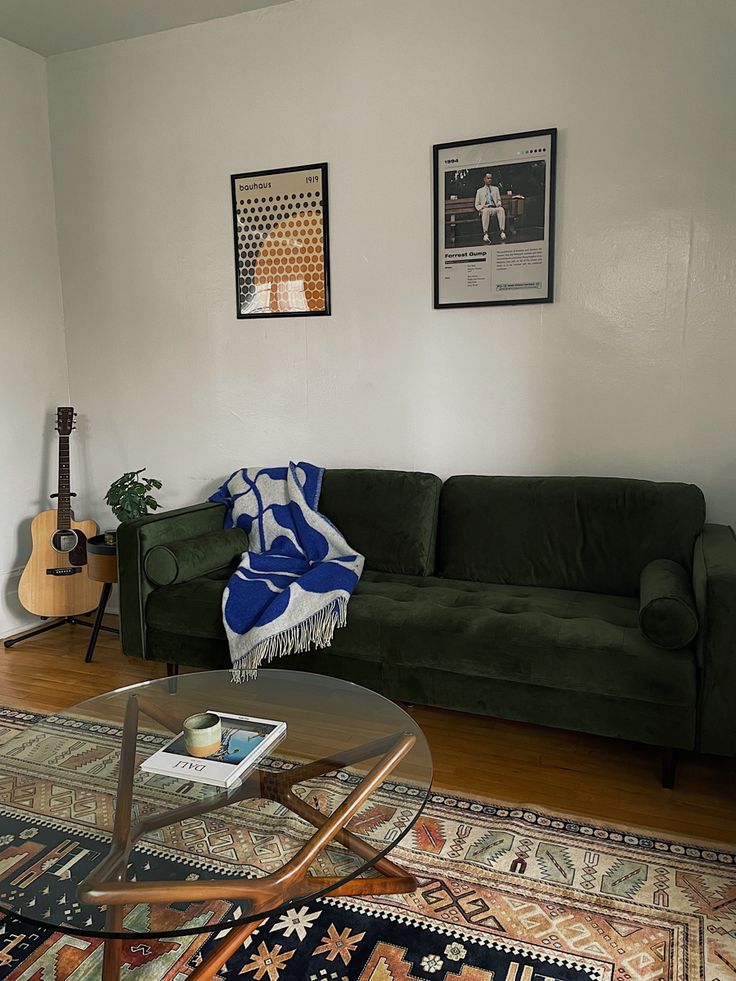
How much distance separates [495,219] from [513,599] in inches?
59.6

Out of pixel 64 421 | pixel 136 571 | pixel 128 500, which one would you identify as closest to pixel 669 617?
pixel 136 571

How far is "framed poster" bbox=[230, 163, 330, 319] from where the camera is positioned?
11.4 feet

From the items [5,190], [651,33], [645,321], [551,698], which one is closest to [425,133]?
[651,33]

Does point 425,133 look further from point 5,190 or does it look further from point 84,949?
point 84,949

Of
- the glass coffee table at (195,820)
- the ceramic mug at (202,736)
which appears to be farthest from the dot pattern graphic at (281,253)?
the ceramic mug at (202,736)

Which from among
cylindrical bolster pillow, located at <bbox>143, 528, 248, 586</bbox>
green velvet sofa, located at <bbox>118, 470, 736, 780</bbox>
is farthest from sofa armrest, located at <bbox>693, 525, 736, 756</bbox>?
cylindrical bolster pillow, located at <bbox>143, 528, 248, 586</bbox>

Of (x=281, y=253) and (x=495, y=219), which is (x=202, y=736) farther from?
(x=281, y=253)

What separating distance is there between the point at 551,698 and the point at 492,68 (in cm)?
238

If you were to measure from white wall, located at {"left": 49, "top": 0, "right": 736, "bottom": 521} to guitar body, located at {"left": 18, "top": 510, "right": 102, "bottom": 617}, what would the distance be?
414mm

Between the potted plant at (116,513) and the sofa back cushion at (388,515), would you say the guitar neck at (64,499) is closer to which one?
the potted plant at (116,513)

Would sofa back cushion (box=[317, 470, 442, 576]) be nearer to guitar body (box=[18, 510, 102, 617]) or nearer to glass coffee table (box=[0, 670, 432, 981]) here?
glass coffee table (box=[0, 670, 432, 981])

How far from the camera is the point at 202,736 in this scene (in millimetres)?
1702

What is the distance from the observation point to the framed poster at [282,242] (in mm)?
3465

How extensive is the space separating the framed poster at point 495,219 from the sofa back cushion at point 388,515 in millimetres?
776
